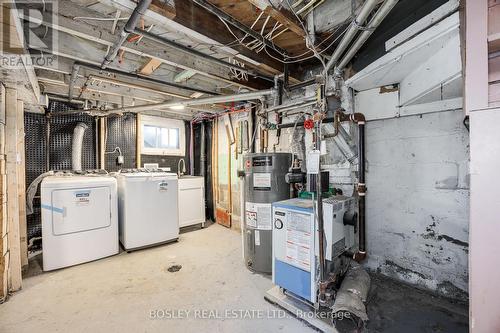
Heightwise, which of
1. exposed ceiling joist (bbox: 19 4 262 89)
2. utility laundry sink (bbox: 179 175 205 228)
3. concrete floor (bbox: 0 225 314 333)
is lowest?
concrete floor (bbox: 0 225 314 333)

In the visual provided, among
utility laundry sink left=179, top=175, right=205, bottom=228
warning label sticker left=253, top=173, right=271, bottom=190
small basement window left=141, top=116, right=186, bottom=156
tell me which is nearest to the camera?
warning label sticker left=253, top=173, right=271, bottom=190

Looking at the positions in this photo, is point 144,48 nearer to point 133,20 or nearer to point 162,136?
point 133,20

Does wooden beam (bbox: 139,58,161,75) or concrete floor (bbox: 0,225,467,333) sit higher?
wooden beam (bbox: 139,58,161,75)

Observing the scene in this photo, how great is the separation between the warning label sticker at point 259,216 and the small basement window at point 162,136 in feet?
9.36

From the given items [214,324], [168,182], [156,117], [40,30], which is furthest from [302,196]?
[156,117]

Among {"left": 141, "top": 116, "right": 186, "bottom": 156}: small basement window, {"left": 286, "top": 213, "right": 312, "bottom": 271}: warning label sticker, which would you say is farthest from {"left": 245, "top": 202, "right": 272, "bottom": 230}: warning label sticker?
{"left": 141, "top": 116, "right": 186, "bottom": 156}: small basement window

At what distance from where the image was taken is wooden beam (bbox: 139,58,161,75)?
2.37 m

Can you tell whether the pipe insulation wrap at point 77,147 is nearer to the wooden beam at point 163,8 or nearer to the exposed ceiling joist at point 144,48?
the exposed ceiling joist at point 144,48

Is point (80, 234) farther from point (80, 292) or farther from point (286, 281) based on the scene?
point (286, 281)

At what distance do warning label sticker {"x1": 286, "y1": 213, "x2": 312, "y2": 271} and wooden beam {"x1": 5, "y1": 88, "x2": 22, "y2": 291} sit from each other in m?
2.75

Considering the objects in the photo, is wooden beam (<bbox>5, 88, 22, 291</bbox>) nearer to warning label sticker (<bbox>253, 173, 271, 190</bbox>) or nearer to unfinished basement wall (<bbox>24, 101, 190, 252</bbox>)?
unfinished basement wall (<bbox>24, 101, 190, 252</bbox>)

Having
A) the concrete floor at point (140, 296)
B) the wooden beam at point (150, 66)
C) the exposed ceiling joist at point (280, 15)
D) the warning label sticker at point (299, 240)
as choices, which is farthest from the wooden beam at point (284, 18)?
the concrete floor at point (140, 296)

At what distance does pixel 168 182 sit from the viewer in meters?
3.52

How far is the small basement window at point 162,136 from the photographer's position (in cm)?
439
